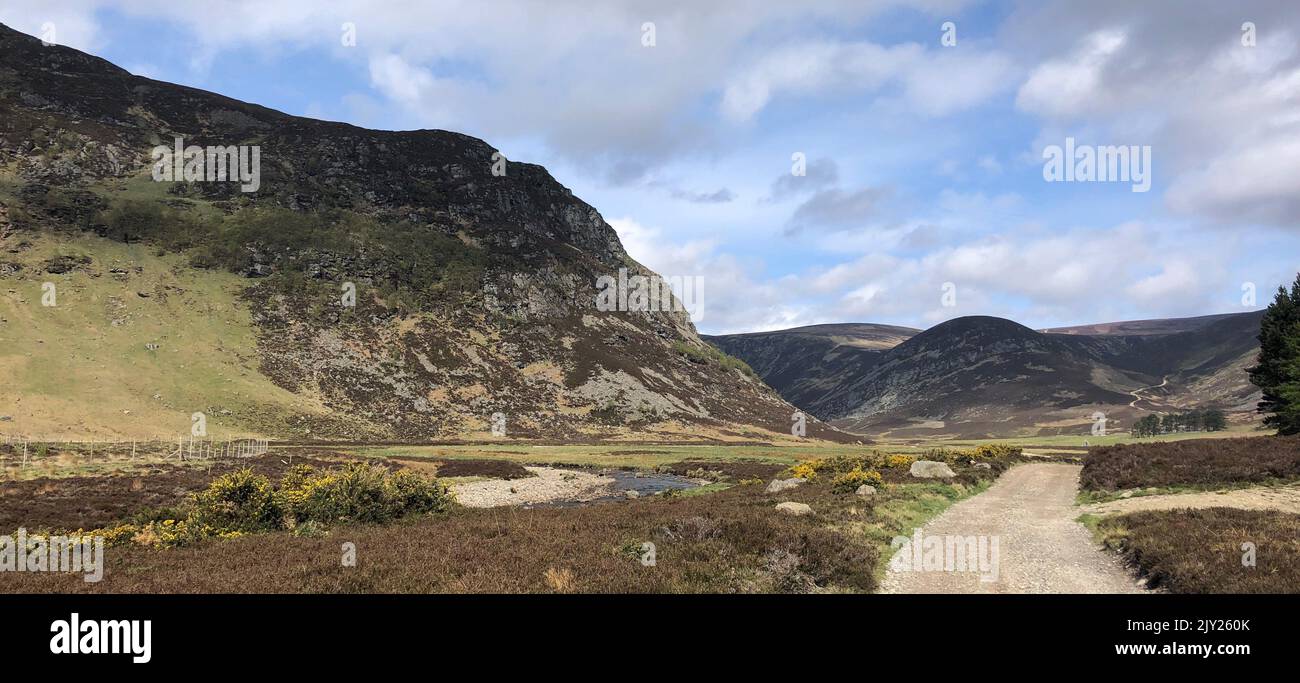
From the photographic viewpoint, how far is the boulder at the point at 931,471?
35.7 metres

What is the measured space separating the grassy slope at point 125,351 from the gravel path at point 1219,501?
291ft

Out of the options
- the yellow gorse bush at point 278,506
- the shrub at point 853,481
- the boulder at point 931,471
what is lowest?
the boulder at point 931,471

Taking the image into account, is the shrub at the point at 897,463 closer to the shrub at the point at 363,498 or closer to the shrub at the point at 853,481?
the shrub at the point at 853,481

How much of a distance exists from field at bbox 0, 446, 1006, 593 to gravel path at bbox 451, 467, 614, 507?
42.7 ft

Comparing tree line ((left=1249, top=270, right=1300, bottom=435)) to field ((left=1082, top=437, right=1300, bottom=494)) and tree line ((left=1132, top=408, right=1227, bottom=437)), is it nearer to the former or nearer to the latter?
field ((left=1082, top=437, right=1300, bottom=494))

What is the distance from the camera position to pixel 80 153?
119 m

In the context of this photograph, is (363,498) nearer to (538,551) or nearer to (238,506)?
(238,506)

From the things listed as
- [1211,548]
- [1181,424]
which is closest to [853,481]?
[1211,548]

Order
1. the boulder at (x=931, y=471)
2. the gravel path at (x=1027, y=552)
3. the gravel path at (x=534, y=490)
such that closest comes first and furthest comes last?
the gravel path at (x=1027, y=552), the boulder at (x=931, y=471), the gravel path at (x=534, y=490)

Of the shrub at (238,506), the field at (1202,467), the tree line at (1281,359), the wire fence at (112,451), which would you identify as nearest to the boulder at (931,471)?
the field at (1202,467)

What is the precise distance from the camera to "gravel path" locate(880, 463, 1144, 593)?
1338 cm

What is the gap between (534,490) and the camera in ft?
147

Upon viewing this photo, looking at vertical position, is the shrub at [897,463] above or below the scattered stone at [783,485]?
below
